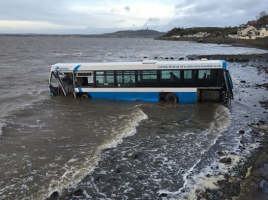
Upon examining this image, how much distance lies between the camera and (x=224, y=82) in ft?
59.7

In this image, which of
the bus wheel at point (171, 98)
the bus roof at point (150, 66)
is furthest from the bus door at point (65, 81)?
the bus wheel at point (171, 98)

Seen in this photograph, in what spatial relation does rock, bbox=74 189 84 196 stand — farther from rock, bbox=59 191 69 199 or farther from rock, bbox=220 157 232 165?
rock, bbox=220 157 232 165

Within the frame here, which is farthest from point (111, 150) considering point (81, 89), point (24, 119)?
point (81, 89)

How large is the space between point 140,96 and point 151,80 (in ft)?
4.88

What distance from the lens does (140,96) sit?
773 inches

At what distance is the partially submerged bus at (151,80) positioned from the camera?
60.1 ft

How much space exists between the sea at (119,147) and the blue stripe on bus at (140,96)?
489 millimetres

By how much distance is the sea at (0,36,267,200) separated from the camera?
8406 mm

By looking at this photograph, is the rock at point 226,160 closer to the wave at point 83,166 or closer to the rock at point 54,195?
the wave at point 83,166

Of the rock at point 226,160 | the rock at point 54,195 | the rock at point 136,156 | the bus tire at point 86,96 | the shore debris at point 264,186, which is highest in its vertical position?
the bus tire at point 86,96

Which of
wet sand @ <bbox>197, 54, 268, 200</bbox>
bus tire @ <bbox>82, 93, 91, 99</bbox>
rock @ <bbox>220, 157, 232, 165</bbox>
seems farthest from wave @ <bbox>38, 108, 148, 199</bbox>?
bus tire @ <bbox>82, 93, 91, 99</bbox>

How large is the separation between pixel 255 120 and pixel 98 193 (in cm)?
1069

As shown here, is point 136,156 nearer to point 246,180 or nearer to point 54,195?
point 54,195

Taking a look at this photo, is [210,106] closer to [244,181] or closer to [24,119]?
[244,181]
